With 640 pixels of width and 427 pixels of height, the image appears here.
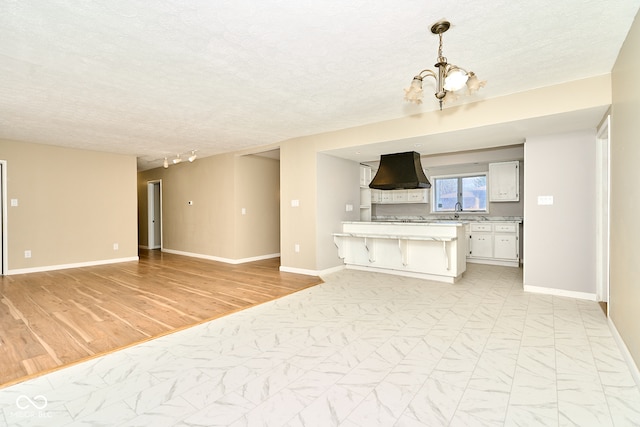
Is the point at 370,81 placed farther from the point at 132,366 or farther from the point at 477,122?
the point at 132,366

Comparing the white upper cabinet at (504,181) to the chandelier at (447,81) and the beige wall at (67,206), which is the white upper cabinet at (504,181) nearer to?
the chandelier at (447,81)

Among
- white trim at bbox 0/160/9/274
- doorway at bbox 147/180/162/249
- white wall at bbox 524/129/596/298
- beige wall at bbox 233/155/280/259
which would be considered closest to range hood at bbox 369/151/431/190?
white wall at bbox 524/129/596/298

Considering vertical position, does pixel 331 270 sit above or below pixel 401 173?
below

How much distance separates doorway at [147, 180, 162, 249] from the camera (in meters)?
9.32

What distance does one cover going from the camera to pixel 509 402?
6.05 ft

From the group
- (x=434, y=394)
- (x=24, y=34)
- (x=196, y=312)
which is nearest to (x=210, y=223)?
(x=196, y=312)

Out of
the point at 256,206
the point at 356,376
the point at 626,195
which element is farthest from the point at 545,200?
the point at 256,206

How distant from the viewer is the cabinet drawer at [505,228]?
20.5 feet

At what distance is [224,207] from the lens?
22.9 ft

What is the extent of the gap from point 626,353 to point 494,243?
4.38 metres

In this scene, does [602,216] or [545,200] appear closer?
[602,216]

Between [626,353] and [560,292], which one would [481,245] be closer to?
[560,292]

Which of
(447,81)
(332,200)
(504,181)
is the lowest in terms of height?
(332,200)

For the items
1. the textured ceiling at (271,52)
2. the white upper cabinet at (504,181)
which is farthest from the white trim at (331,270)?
the white upper cabinet at (504,181)
